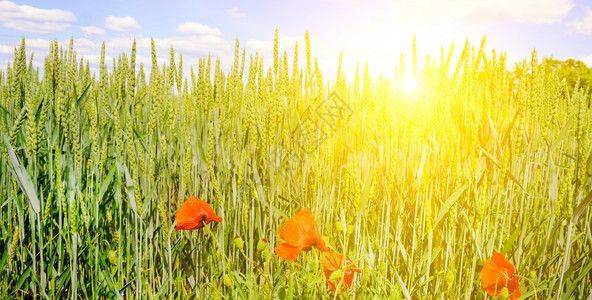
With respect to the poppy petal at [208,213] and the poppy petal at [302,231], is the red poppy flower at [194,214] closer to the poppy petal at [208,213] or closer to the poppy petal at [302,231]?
the poppy petal at [208,213]

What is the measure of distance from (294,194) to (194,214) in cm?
49

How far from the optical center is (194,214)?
1.01 meters

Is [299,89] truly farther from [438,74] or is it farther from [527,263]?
[527,263]

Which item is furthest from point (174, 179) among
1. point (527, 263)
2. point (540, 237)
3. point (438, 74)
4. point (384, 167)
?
point (540, 237)

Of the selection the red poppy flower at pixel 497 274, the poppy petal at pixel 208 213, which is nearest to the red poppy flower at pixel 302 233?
the poppy petal at pixel 208 213

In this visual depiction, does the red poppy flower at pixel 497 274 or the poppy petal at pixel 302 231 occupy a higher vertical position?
the poppy petal at pixel 302 231

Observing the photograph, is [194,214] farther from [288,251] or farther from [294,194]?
[294,194]

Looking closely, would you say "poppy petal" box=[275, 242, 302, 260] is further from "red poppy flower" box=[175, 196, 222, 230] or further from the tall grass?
"red poppy flower" box=[175, 196, 222, 230]

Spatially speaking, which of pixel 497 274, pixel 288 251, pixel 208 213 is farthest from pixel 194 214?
pixel 497 274

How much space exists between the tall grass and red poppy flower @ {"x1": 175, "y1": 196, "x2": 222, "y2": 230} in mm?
44

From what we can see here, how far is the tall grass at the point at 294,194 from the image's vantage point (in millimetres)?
995

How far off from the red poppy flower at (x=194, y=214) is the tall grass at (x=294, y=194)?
0.14 feet

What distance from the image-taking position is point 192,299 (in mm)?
1374

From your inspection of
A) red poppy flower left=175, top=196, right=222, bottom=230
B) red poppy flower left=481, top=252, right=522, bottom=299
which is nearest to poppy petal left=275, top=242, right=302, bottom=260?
red poppy flower left=175, top=196, right=222, bottom=230
